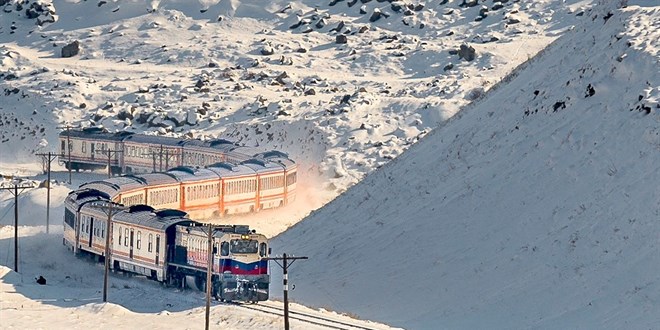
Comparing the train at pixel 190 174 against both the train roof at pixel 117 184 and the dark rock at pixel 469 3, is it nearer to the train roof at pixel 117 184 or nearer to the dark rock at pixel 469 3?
the train roof at pixel 117 184

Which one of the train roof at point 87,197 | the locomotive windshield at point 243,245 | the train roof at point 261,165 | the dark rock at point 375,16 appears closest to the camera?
the locomotive windshield at point 243,245

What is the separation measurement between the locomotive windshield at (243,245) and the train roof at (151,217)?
221 inches

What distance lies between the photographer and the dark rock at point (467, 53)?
124 m

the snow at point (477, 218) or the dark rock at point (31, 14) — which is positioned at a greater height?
the snow at point (477, 218)

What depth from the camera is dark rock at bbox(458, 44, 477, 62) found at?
4889 inches

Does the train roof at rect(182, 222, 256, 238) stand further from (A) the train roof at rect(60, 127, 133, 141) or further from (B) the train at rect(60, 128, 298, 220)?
(A) the train roof at rect(60, 127, 133, 141)

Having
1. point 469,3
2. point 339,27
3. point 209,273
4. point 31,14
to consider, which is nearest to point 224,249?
point 209,273

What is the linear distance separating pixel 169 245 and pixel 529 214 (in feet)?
48.9

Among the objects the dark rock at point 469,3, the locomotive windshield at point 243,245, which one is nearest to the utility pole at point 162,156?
the locomotive windshield at point 243,245

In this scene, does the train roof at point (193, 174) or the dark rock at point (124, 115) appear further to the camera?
the dark rock at point (124, 115)

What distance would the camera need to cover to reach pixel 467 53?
408 feet

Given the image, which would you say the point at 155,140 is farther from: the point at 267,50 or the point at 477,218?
the point at 477,218

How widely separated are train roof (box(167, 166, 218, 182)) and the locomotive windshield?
25.7m

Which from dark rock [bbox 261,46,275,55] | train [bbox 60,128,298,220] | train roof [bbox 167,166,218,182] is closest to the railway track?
train [bbox 60,128,298,220]
